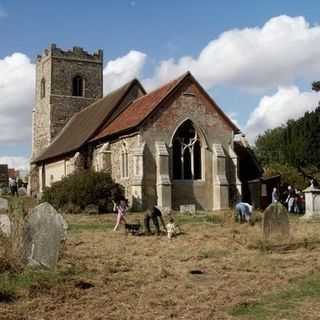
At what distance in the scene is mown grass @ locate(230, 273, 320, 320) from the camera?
7562 millimetres

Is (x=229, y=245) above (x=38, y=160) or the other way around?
the other way around

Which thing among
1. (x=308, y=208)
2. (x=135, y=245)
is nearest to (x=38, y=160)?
(x=308, y=208)

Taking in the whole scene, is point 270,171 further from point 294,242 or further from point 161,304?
point 161,304

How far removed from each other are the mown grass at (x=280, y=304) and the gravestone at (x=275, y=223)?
6.14m

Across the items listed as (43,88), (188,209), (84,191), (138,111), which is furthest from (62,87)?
(188,209)

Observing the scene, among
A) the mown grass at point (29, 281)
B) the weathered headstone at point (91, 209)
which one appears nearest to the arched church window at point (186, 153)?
the weathered headstone at point (91, 209)

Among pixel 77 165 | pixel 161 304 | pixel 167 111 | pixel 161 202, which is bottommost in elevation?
pixel 161 304

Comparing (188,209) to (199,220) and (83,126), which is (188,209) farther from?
(83,126)

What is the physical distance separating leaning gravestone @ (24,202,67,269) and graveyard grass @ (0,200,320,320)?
0.37 metres

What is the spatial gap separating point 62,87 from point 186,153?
20.8 m

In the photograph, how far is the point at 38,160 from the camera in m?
45.7

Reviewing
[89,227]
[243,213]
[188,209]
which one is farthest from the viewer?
[188,209]

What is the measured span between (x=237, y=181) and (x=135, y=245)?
62.5 ft

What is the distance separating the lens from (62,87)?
49.9 meters
